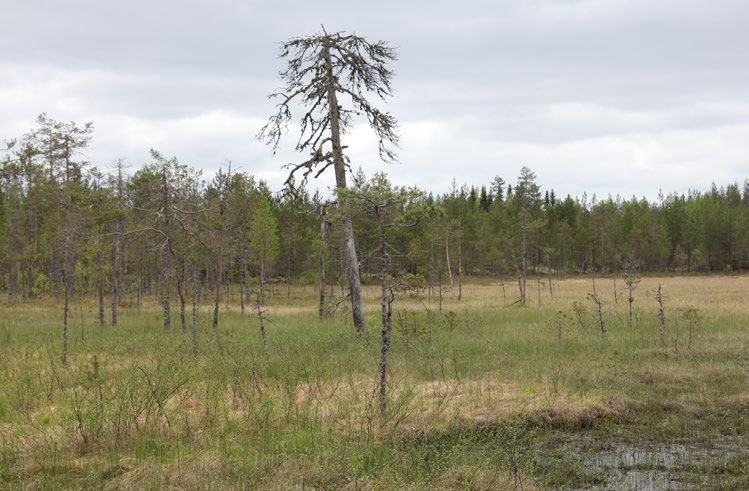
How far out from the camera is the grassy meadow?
20.0 ft

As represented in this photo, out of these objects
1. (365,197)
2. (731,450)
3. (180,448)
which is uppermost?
(365,197)

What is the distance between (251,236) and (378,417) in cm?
3119

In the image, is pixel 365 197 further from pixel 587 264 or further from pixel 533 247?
pixel 587 264

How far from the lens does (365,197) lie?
7.53 metres

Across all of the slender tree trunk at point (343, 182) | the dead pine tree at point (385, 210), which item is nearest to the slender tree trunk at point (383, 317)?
the dead pine tree at point (385, 210)

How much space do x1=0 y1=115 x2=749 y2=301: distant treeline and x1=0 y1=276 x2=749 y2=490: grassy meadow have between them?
20.5 feet

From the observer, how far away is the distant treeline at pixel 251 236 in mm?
20156

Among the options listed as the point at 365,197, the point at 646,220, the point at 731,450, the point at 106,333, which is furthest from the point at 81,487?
the point at 646,220

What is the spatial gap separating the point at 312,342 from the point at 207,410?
22.7ft

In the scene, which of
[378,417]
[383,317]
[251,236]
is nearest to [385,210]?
[383,317]

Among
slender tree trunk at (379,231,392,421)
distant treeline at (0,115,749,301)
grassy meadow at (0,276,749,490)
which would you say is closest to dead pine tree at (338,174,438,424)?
slender tree trunk at (379,231,392,421)

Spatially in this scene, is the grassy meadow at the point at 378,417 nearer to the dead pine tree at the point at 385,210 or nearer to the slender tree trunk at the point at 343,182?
the dead pine tree at the point at 385,210

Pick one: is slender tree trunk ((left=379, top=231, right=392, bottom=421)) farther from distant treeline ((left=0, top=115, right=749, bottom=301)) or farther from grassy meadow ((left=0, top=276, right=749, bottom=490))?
distant treeline ((left=0, top=115, right=749, bottom=301))

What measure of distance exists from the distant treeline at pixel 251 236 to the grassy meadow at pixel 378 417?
20.5 feet
